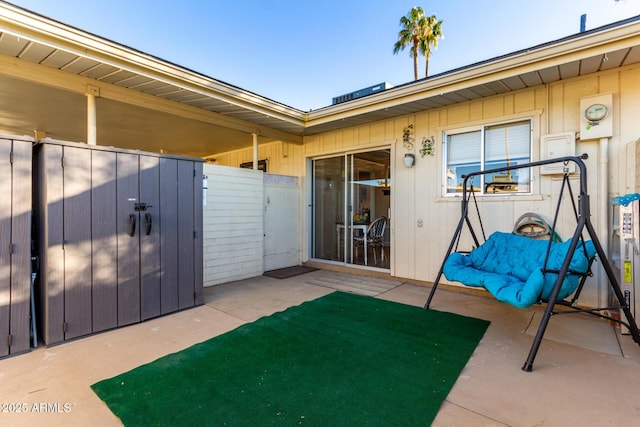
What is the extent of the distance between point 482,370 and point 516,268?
143 centimetres

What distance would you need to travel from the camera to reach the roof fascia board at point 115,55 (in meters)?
2.57

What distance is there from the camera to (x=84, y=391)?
6.37ft

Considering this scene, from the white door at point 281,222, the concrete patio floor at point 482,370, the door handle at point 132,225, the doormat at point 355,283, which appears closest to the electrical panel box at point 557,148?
the concrete patio floor at point 482,370

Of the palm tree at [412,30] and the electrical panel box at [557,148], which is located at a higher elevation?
the palm tree at [412,30]

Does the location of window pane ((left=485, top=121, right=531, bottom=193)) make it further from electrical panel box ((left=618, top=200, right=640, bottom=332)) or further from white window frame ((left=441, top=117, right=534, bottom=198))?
electrical panel box ((left=618, top=200, right=640, bottom=332))

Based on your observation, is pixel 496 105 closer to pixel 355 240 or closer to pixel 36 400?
pixel 355 240

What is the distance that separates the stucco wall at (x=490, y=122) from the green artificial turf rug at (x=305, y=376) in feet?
5.35

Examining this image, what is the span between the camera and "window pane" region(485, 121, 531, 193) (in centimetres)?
391

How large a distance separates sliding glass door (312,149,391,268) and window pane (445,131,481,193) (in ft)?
3.71

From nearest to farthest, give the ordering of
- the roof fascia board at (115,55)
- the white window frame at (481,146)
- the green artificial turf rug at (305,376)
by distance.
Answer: the green artificial turf rug at (305,376), the roof fascia board at (115,55), the white window frame at (481,146)

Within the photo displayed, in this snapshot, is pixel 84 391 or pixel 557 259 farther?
pixel 557 259

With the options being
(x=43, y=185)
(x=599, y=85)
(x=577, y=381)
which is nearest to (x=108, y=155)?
(x=43, y=185)

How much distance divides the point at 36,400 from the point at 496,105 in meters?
5.34

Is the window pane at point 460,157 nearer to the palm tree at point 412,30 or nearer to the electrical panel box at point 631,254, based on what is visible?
the electrical panel box at point 631,254
